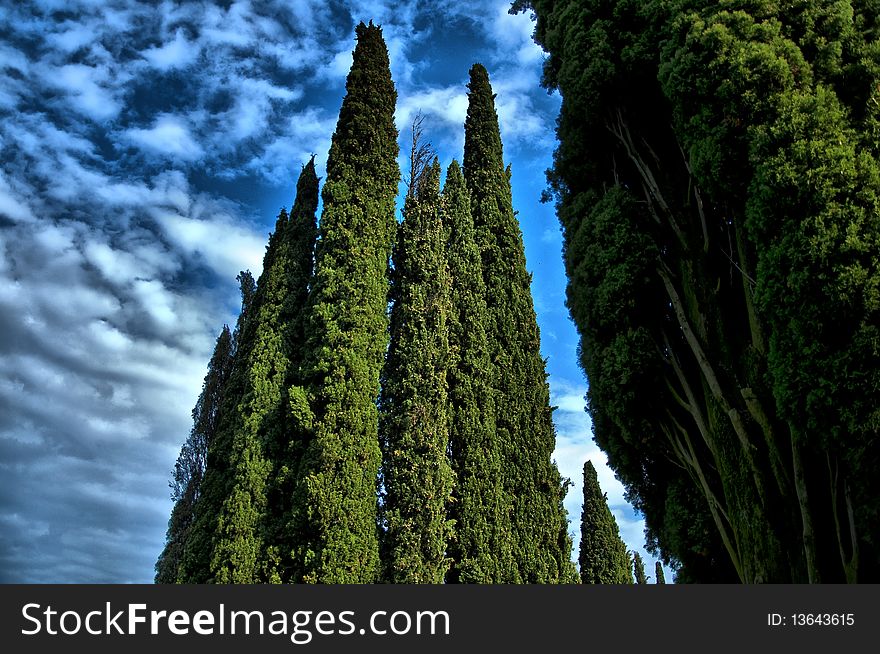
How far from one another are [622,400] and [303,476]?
6981 millimetres

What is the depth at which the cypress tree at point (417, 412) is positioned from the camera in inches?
436

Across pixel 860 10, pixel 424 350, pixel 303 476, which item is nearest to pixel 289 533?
pixel 303 476

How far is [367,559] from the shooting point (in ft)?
35.1

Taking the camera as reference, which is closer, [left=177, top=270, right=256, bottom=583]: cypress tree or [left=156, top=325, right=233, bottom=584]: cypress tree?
[left=177, top=270, right=256, bottom=583]: cypress tree

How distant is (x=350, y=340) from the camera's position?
12.3 meters

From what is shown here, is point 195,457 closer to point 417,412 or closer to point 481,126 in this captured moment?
point 417,412

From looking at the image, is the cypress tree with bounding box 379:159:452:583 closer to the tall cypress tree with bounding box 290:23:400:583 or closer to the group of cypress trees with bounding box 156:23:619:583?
the group of cypress trees with bounding box 156:23:619:583

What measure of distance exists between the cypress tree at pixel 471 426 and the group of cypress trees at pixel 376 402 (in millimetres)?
44

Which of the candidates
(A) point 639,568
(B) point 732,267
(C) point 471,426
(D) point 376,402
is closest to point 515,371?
(C) point 471,426

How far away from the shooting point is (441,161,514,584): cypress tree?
1201cm

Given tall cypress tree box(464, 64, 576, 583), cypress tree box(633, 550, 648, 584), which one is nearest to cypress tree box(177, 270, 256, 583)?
tall cypress tree box(464, 64, 576, 583)

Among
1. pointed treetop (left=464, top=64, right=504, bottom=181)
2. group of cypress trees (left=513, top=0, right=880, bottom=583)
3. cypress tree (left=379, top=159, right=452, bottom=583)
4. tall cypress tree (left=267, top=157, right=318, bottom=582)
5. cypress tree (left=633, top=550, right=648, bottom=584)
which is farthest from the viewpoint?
cypress tree (left=633, top=550, right=648, bottom=584)

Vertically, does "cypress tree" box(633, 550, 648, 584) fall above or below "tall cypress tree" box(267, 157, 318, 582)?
below

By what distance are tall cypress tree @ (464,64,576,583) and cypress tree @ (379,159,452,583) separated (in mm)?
2087
